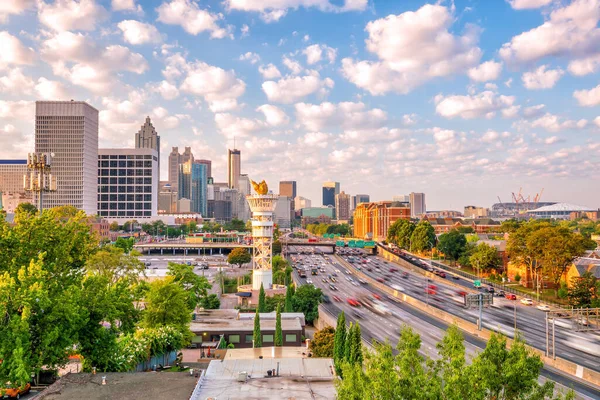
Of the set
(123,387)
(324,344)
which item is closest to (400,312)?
(324,344)

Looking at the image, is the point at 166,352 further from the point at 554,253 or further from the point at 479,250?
the point at 479,250

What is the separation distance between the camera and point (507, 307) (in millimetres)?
80688

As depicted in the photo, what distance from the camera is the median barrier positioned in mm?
43031

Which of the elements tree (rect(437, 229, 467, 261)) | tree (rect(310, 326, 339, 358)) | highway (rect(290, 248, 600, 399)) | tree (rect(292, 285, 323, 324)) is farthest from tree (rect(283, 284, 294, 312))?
tree (rect(437, 229, 467, 261))

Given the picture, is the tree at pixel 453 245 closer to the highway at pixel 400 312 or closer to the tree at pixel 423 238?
Result: the tree at pixel 423 238

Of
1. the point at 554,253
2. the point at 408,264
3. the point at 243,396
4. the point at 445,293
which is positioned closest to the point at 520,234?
the point at 554,253

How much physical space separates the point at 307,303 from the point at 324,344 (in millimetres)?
21899

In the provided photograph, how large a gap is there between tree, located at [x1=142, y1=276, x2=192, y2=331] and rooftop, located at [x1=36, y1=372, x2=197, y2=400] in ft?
51.2

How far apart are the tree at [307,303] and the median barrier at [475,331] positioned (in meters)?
18.5

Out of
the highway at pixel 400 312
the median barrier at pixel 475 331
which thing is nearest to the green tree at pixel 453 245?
the highway at pixel 400 312

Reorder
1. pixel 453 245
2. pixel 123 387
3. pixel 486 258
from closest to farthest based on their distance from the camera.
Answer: pixel 123 387
pixel 486 258
pixel 453 245

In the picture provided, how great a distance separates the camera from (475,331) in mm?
61500

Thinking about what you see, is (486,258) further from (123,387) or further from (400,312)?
(123,387)

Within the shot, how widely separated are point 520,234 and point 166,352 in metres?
81.8
